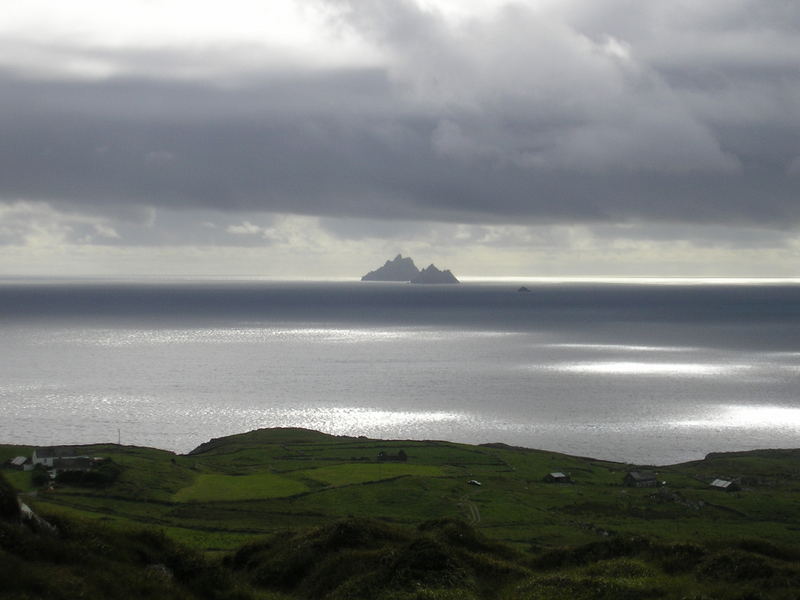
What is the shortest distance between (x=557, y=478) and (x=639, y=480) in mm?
8729

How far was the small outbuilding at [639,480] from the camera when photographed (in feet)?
282

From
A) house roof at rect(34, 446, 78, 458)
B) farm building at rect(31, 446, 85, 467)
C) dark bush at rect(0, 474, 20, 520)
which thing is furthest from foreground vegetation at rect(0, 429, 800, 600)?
house roof at rect(34, 446, 78, 458)

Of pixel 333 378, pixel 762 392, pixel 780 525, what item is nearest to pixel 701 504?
pixel 780 525

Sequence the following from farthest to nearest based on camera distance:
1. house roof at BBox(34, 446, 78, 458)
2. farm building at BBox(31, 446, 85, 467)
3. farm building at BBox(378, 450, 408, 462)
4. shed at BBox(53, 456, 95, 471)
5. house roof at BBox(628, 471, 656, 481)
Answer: farm building at BBox(378, 450, 408, 462) < house roof at BBox(628, 471, 656, 481) < house roof at BBox(34, 446, 78, 458) < farm building at BBox(31, 446, 85, 467) < shed at BBox(53, 456, 95, 471)

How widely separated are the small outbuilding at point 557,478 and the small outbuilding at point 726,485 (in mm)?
15262

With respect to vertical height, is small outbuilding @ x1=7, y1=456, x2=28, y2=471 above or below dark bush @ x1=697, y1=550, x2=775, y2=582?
below

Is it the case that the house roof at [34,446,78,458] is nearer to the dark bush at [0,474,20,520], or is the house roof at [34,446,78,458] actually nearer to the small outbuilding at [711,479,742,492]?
the dark bush at [0,474,20,520]

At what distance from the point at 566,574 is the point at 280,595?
12868 mm

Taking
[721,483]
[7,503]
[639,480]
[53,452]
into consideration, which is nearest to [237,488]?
[53,452]

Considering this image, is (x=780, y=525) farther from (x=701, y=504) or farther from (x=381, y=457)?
(x=381, y=457)

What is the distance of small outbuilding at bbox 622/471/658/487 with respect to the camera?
282ft

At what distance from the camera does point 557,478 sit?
3501 inches

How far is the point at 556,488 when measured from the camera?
84.4 metres

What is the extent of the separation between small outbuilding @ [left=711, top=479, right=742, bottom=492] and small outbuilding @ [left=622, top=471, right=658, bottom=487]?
6097mm
